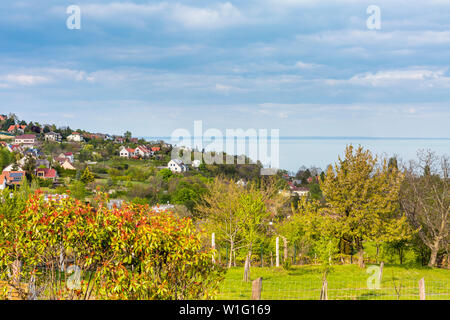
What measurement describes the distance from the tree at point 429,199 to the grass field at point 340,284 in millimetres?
1631

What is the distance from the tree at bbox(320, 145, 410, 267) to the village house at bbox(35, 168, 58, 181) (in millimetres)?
68027

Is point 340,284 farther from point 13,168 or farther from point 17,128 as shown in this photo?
point 17,128

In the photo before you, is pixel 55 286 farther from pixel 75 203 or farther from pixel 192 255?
pixel 192 255

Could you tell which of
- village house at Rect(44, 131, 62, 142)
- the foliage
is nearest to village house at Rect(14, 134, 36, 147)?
village house at Rect(44, 131, 62, 142)

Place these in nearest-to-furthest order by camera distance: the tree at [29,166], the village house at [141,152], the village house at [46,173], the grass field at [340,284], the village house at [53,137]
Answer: the grass field at [340,284] → the village house at [46,173] → the tree at [29,166] → the village house at [141,152] → the village house at [53,137]

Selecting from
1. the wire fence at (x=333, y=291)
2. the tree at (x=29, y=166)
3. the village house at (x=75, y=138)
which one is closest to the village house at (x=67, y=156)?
the tree at (x=29, y=166)

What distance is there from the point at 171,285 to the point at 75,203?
2.04 m

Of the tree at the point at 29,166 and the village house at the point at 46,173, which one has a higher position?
the tree at the point at 29,166

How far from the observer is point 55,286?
7039mm

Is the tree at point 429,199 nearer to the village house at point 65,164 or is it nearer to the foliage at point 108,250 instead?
the foliage at point 108,250

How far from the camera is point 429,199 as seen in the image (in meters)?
21.6

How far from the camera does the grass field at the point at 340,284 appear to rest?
12.3 meters
